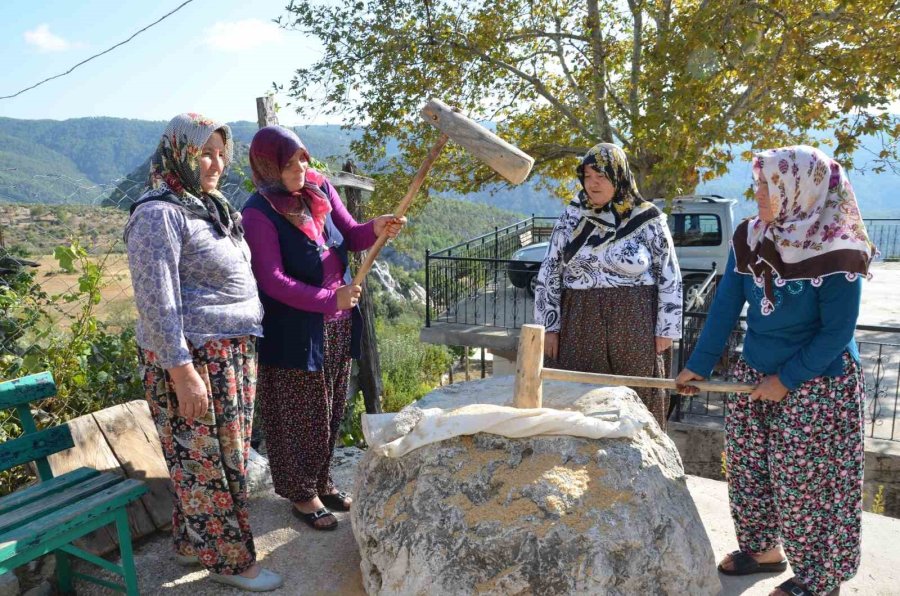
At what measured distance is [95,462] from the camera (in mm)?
2910

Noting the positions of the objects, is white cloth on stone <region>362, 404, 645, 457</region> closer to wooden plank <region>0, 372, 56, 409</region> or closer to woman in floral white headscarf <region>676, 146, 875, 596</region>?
woman in floral white headscarf <region>676, 146, 875, 596</region>

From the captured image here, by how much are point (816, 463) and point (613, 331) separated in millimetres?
964

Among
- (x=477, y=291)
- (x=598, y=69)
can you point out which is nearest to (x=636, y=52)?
(x=598, y=69)

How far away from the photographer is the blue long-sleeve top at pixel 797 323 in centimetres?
206

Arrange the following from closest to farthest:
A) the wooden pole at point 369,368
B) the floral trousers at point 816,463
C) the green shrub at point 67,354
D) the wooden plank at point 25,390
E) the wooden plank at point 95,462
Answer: the floral trousers at point 816,463
the wooden plank at point 25,390
the wooden plank at point 95,462
the green shrub at point 67,354
the wooden pole at point 369,368

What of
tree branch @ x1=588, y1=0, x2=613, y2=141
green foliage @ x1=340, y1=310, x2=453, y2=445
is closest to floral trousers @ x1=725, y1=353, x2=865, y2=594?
green foliage @ x1=340, y1=310, x2=453, y2=445

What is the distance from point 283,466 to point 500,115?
6.53 m

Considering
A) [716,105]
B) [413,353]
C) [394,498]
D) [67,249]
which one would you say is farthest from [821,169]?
[413,353]

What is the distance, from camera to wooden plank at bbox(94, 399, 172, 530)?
3.01m

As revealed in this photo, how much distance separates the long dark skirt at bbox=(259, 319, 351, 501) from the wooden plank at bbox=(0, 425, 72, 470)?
0.79 meters

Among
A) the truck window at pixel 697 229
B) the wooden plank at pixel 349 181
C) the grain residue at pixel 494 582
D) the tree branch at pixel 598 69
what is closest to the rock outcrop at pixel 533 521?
the grain residue at pixel 494 582

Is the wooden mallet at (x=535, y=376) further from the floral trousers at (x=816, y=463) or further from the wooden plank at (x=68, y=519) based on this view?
the wooden plank at (x=68, y=519)

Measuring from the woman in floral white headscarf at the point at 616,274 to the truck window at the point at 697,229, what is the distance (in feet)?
24.8

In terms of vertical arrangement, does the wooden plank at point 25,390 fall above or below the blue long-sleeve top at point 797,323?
below
